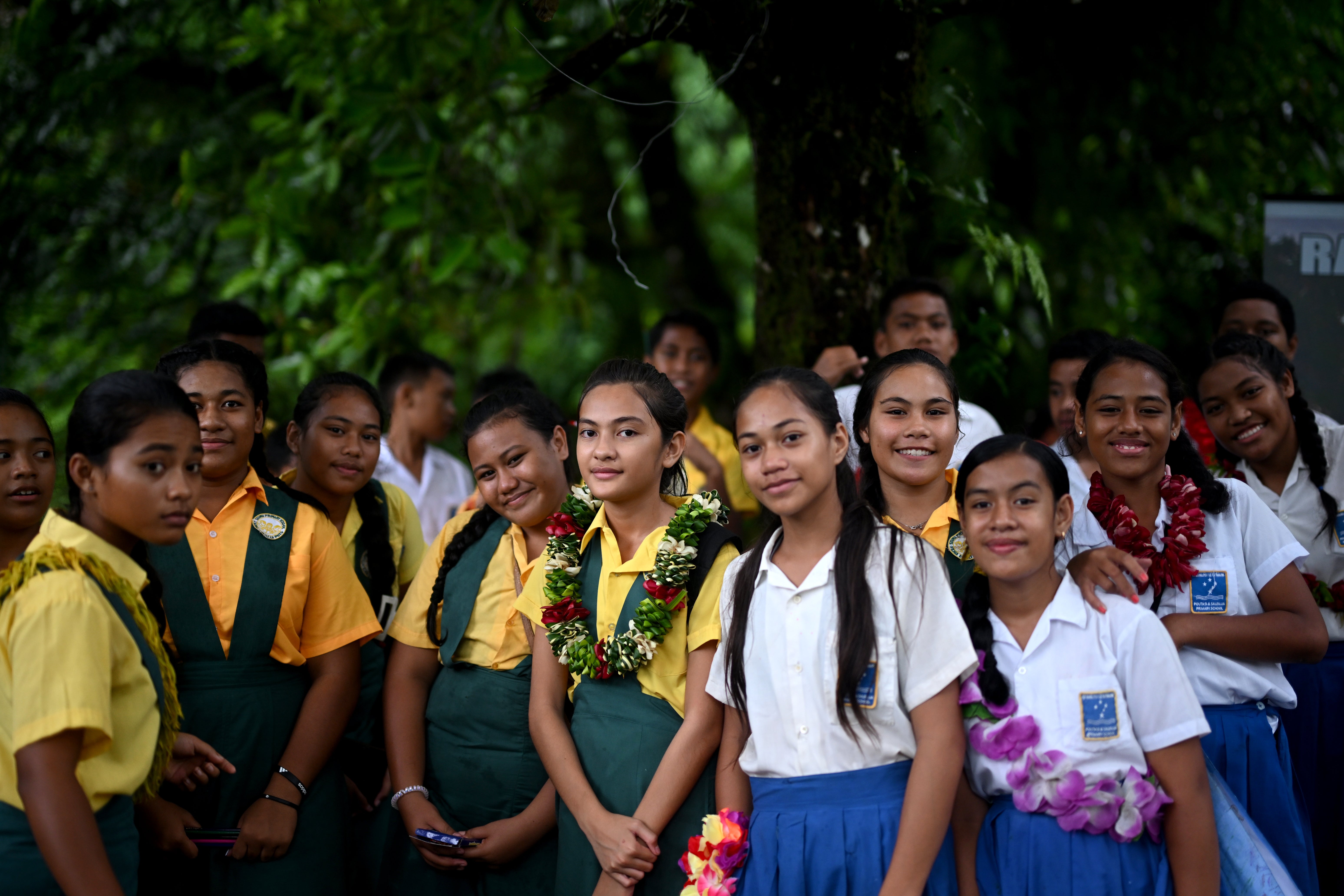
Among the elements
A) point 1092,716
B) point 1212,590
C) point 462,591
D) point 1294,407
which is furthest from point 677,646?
point 1294,407

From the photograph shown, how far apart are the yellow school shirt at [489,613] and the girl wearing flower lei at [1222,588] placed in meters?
1.47

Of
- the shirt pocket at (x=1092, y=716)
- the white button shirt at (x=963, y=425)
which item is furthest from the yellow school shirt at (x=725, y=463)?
the shirt pocket at (x=1092, y=716)

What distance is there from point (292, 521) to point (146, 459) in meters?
0.68

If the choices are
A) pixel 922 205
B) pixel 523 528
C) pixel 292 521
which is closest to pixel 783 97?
pixel 922 205

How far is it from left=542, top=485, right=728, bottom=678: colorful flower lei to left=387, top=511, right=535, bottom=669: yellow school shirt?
11 centimetres

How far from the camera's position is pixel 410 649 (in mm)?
2984

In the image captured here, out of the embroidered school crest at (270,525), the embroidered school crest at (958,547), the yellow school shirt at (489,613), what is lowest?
the yellow school shirt at (489,613)

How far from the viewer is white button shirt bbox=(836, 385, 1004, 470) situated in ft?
11.1

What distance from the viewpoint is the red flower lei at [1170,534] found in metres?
2.56

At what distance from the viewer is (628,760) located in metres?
2.53

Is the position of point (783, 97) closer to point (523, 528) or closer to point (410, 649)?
point (523, 528)

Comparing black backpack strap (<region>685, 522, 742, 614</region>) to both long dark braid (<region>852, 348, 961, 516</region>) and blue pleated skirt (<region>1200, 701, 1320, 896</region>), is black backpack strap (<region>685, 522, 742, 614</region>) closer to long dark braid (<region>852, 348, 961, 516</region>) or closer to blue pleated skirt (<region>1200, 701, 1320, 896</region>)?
long dark braid (<region>852, 348, 961, 516</region>)

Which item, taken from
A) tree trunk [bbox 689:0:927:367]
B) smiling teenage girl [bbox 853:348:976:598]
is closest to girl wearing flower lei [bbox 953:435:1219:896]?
smiling teenage girl [bbox 853:348:976:598]

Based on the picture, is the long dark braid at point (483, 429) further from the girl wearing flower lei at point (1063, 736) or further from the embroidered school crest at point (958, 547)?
the girl wearing flower lei at point (1063, 736)
